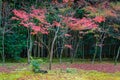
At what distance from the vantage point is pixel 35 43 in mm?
22641

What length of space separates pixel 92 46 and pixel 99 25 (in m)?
4.09

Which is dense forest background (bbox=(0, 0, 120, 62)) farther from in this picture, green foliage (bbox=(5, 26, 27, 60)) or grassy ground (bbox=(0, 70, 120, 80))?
grassy ground (bbox=(0, 70, 120, 80))

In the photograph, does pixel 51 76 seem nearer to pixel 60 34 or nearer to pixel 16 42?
pixel 60 34

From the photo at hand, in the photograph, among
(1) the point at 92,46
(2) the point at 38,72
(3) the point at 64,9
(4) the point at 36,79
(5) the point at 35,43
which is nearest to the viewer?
(4) the point at 36,79

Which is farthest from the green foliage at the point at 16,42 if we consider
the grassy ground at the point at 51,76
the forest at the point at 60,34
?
the grassy ground at the point at 51,76

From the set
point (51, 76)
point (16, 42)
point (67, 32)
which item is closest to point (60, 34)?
point (67, 32)

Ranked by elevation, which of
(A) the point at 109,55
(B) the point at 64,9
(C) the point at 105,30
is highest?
(B) the point at 64,9

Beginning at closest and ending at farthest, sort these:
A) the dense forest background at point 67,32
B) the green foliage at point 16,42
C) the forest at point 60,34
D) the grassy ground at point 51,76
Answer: the grassy ground at point 51,76
the forest at point 60,34
the dense forest background at point 67,32
the green foliage at point 16,42

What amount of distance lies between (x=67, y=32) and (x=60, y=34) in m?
1.61

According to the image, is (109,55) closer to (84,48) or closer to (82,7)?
(84,48)

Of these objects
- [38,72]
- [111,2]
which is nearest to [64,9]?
[111,2]

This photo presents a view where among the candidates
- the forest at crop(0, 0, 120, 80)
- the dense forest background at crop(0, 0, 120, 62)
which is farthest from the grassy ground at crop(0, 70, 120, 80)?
the dense forest background at crop(0, 0, 120, 62)

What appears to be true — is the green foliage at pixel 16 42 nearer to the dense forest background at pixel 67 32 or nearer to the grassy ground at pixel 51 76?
the dense forest background at pixel 67 32

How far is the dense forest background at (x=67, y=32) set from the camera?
19094mm
